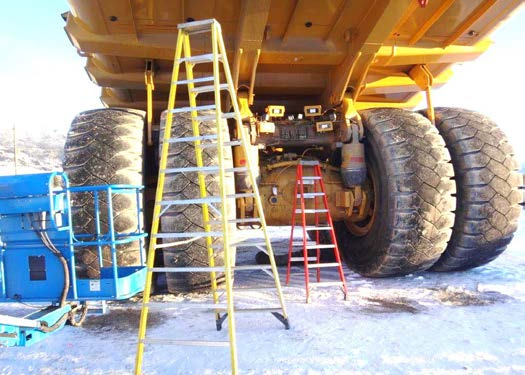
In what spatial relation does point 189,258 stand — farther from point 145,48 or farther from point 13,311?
point 145,48

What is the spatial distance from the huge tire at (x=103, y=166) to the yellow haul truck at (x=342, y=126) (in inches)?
0.5

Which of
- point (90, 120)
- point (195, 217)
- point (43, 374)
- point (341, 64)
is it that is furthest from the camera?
point (341, 64)

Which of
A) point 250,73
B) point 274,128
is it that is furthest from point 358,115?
point 250,73

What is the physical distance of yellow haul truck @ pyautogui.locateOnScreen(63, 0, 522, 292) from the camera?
13.9ft

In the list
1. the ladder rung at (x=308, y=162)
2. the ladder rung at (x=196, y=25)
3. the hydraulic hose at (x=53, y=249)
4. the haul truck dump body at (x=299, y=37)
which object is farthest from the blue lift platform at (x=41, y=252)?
the ladder rung at (x=308, y=162)

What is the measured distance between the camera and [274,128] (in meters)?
5.32

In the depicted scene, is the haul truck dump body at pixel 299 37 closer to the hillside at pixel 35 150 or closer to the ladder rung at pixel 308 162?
the ladder rung at pixel 308 162

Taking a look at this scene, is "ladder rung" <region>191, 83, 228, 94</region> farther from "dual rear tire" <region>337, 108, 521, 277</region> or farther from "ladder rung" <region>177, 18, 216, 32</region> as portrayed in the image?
"dual rear tire" <region>337, 108, 521, 277</region>

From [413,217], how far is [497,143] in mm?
1421

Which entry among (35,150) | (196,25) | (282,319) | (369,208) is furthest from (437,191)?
(35,150)

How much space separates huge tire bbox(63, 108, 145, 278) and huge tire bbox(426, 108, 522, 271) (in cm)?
358

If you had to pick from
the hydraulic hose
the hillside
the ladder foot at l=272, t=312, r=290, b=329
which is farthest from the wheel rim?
the hillside

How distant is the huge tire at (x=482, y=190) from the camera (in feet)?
15.9

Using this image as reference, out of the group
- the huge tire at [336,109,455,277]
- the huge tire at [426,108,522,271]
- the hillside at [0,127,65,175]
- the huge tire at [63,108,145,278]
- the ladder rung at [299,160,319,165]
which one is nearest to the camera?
the huge tire at [63,108,145,278]
